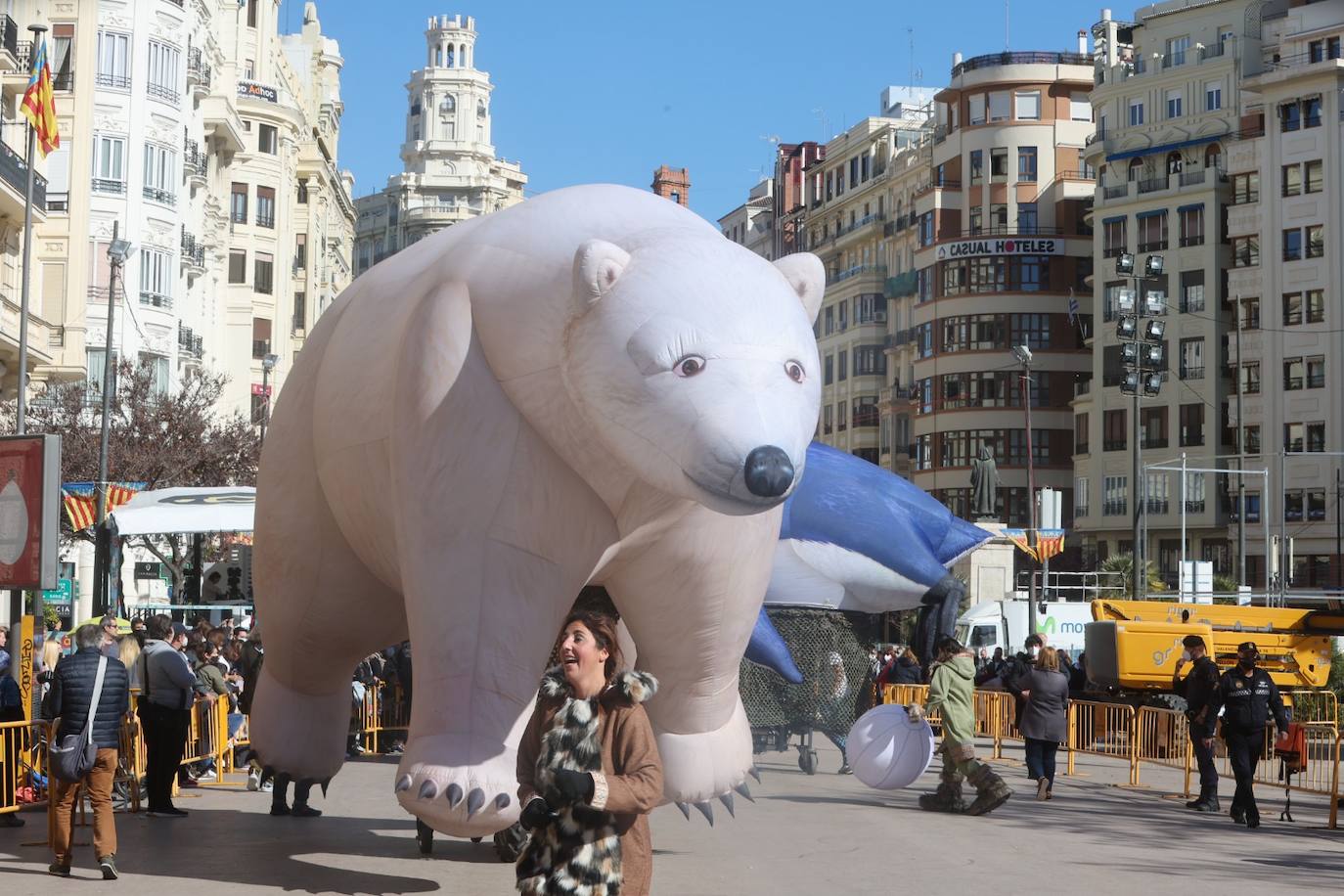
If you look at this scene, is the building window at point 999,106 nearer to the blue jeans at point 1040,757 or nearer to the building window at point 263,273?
the building window at point 263,273

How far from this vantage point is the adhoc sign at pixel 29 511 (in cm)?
1222

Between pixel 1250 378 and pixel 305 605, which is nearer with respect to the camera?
pixel 305 605

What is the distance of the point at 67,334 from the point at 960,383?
4118 cm

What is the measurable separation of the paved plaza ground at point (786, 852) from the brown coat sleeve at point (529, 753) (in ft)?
4.44

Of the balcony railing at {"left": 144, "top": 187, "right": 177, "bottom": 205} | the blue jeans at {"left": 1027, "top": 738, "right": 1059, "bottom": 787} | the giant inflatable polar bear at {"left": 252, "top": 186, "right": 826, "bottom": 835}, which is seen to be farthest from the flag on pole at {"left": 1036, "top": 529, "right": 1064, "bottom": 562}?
the giant inflatable polar bear at {"left": 252, "top": 186, "right": 826, "bottom": 835}

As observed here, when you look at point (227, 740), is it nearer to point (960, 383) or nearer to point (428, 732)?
point (428, 732)

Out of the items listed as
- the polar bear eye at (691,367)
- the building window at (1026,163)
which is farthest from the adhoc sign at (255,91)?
the polar bear eye at (691,367)

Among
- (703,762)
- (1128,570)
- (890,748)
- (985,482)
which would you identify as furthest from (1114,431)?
(703,762)

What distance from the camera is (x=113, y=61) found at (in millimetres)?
48375

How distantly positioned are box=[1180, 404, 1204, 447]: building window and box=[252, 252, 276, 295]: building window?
3187 cm

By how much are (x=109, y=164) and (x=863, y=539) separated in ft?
118

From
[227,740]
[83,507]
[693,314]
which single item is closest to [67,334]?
[83,507]

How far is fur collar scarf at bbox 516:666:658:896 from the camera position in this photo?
20.6 ft

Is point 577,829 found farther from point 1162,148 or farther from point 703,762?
point 1162,148
